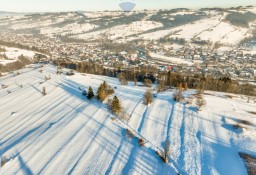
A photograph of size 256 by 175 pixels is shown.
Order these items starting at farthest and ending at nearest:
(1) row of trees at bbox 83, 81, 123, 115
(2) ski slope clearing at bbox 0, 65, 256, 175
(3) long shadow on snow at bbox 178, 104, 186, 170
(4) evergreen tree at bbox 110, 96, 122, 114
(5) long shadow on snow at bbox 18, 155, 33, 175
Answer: (1) row of trees at bbox 83, 81, 123, 115
(4) evergreen tree at bbox 110, 96, 122, 114
(3) long shadow on snow at bbox 178, 104, 186, 170
(2) ski slope clearing at bbox 0, 65, 256, 175
(5) long shadow on snow at bbox 18, 155, 33, 175

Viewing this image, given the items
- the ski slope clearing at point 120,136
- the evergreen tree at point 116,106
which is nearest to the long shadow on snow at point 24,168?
the ski slope clearing at point 120,136

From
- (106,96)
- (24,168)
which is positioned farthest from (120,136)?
(106,96)

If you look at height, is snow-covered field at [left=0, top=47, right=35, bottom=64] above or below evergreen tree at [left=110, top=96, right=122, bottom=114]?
below

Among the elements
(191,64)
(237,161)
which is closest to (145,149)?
(237,161)

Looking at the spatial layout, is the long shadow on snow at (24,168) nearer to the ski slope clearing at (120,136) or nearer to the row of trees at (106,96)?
the ski slope clearing at (120,136)

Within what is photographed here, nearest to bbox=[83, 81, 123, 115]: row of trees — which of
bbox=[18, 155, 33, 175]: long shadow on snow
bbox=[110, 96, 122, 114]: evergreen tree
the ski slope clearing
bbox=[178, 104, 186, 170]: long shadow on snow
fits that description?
bbox=[110, 96, 122, 114]: evergreen tree

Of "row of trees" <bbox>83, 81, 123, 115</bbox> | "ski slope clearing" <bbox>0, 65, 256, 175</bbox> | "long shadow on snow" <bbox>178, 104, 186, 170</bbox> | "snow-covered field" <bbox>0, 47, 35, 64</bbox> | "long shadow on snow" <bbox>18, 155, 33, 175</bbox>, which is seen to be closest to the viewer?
"long shadow on snow" <bbox>18, 155, 33, 175</bbox>

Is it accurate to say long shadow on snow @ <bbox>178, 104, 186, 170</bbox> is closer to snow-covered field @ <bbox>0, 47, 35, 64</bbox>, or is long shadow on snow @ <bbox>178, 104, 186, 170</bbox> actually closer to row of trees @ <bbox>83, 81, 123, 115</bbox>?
row of trees @ <bbox>83, 81, 123, 115</bbox>

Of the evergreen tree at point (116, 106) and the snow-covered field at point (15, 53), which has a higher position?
the evergreen tree at point (116, 106)

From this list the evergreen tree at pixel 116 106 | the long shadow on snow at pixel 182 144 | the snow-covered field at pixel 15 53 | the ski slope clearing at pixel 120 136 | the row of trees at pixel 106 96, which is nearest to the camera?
the ski slope clearing at pixel 120 136
